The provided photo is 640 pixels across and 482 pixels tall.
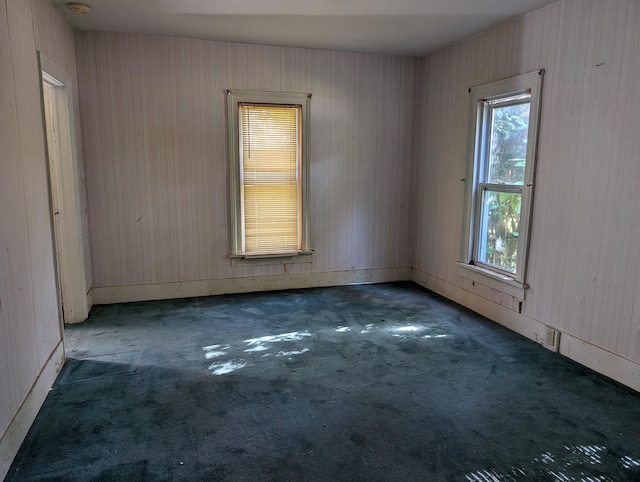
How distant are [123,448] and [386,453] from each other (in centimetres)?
134

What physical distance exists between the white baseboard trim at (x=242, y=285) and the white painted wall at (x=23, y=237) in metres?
1.43

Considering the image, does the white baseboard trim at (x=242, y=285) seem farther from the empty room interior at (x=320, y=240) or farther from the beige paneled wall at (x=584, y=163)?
the beige paneled wall at (x=584, y=163)

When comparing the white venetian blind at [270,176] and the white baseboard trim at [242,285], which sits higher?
the white venetian blind at [270,176]

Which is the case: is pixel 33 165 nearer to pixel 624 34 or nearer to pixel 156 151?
pixel 156 151

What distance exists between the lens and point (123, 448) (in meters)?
2.22

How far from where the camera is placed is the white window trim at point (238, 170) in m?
4.62

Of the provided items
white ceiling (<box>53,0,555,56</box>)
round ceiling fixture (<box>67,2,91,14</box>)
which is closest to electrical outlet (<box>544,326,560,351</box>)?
white ceiling (<box>53,0,555,56</box>)

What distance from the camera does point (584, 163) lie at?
10.2 feet

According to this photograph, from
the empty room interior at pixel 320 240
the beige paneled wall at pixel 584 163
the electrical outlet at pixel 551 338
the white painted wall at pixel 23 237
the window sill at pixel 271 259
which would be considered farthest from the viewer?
the window sill at pixel 271 259

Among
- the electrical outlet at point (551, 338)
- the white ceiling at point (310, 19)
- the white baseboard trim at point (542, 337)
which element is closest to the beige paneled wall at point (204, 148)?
the white ceiling at point (310, 19)

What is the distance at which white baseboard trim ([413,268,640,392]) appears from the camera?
2.87 metres

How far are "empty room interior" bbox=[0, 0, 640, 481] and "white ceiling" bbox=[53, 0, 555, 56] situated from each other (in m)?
0.04

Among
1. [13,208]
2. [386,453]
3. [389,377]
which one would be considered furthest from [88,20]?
[386,453]

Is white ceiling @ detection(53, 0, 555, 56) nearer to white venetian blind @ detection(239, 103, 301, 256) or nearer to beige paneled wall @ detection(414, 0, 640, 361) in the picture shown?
beige paneled wall @ detection(414, 0, 640, 361)
